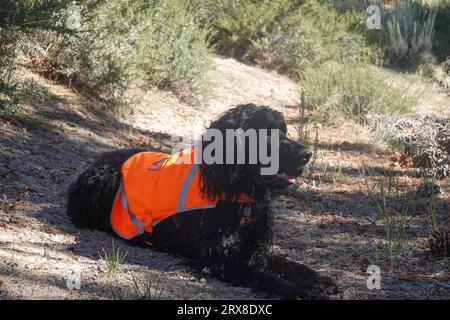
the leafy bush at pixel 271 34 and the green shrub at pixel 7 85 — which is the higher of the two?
the leafy bush at pixel 271 34

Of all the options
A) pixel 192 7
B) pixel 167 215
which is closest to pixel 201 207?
pixel 167 215

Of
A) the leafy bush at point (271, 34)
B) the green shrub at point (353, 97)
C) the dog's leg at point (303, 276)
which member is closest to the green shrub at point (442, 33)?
the leafy bush at point (271, 34)

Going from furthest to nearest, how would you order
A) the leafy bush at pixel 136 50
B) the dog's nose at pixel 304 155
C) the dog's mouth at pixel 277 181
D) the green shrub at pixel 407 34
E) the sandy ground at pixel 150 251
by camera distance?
the green shrub at pixel 407 34, the leafy bush at pixel 136 50, the dog's nose at pixel 304 155, the dog's mouth at pixel 277 181, the sandy ground at pixel 150 251

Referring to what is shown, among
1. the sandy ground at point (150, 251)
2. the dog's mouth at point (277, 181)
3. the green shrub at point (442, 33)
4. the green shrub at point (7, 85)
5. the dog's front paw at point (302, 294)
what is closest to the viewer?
the dog's front paw at point (302, 294)

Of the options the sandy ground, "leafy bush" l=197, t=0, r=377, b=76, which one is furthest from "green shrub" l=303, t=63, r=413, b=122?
"leafy bush" l=197, t=0, r=377, b=76

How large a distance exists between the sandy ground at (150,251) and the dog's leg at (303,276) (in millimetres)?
101

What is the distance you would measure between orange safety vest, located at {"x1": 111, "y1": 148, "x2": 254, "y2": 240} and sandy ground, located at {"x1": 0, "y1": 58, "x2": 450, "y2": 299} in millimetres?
221

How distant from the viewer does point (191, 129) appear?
9805 millimetres

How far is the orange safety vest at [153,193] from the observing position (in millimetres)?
5262

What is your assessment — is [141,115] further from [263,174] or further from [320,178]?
[263,174]

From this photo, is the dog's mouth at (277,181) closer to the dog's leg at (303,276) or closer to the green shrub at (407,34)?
the dog's leg at (303,276)

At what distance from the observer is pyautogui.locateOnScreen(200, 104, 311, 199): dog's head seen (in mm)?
5020

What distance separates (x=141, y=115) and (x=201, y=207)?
16.1 ft

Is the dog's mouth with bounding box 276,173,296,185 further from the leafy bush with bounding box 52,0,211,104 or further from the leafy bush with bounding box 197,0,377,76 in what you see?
the leafy bush with bounding box 197,0,377,76
